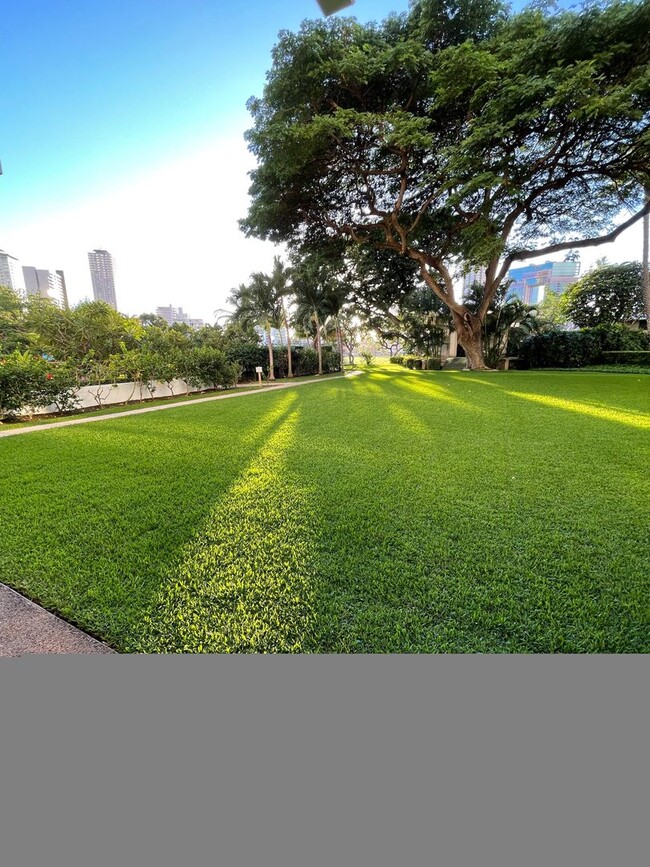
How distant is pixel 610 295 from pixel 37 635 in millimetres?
35291

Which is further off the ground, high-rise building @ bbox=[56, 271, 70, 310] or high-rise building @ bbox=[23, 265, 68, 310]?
high-rise building @ bbox=[23, 265, 68, 310]

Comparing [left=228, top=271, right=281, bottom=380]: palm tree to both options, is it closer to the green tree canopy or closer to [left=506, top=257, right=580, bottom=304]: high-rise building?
the green tree canopy

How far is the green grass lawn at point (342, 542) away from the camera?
160 cm

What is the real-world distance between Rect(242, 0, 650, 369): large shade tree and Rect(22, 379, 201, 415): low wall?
7602mm

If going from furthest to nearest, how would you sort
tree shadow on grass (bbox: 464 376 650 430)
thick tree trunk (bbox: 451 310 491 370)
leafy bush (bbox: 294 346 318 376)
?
leafy bush (bbox: 294 346 318 376)
thick tree trunk (bbox: 451 310 491 370)
tree shadow on grass (bbox: 464 376 650 430)

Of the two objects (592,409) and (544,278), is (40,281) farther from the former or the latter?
(544,278)

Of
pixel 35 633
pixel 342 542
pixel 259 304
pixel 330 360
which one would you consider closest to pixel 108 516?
pixel 35 633

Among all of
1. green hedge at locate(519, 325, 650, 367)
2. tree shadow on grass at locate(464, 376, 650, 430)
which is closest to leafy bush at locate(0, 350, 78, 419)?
tree shadow on grass at locate(464, 376, 650, 430)

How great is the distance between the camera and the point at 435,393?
1032 centimetres

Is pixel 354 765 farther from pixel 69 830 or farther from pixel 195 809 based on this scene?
pixel 69 830

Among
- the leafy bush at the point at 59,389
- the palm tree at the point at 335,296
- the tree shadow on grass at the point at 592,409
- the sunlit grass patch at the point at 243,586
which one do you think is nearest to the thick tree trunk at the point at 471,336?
A: the palm tree at the point at 335,296

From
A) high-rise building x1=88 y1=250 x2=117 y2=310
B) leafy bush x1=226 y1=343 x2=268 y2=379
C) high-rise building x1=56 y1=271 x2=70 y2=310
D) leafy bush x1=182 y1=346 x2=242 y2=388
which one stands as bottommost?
leafy bush x1=182 y1=346 x2=242 y2=388

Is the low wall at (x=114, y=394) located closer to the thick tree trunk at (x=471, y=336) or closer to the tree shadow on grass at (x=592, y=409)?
the tree shadow on grass at (x=592, y=409)

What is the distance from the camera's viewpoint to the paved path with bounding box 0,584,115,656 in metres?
1.55
